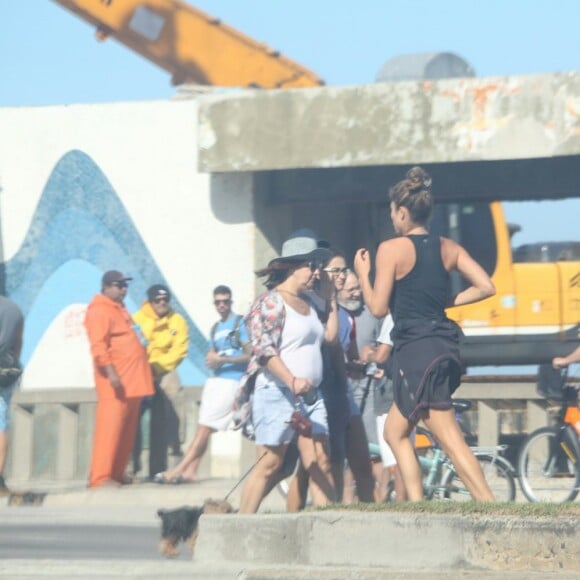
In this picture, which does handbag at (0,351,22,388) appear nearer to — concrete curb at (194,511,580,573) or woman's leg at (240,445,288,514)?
woman's leg at (240,445,288,514)

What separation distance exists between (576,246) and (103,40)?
7.01 metres

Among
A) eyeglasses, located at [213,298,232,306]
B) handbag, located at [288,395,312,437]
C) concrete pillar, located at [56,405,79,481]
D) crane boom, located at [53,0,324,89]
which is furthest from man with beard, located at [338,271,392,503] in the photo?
crane boom, located at [53,0,324,89]

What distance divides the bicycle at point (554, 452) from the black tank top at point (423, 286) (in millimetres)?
4491

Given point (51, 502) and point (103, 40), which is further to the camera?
point (103, 40)

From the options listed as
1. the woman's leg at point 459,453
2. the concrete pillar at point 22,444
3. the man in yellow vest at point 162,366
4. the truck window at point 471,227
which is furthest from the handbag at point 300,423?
the truck window at point 471,227

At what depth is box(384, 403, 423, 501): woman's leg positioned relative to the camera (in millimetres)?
7941

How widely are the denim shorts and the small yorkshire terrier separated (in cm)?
103

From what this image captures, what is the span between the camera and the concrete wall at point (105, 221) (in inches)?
694

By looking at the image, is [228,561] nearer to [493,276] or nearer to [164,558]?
[164,558]

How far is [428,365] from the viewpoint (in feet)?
26.0

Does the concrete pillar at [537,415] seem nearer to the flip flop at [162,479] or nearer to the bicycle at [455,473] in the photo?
the bicycle at [455,473]

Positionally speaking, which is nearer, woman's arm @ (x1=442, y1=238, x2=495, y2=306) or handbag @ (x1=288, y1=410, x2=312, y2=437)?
woman's arm @ (x1=442, y1=238, x2=495, y2=306)

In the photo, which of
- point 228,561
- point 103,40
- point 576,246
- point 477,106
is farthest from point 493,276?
point 228,561

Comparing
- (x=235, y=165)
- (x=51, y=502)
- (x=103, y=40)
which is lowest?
(x=51, y=502)
